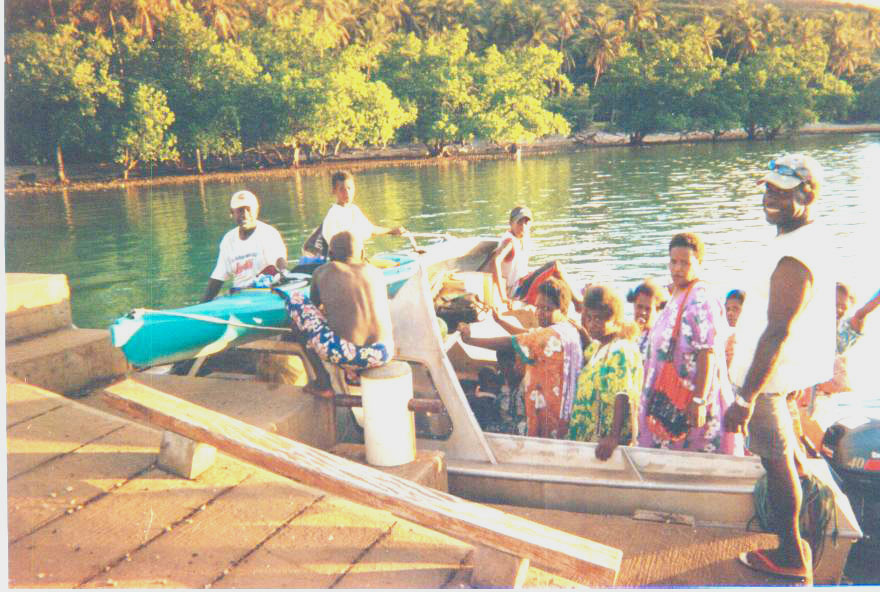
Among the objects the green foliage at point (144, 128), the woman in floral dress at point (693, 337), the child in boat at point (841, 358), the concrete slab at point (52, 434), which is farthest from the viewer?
the green foliage at point (144, 128)

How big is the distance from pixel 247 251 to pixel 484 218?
20061 mm

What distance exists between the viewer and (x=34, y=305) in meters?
6.01

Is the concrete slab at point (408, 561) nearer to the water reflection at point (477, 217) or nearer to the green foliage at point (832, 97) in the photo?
the water reflection at point (477, 217)

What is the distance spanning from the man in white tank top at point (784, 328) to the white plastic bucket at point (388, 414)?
5.92ft

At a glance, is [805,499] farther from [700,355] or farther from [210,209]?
[210,209]

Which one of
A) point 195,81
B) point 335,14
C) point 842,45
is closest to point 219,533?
point 195,81

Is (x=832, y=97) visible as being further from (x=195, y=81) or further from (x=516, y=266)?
(x=516, y=266)

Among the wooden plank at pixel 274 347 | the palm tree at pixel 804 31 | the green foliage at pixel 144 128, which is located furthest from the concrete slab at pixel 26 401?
the palm tree at pixel 804 31

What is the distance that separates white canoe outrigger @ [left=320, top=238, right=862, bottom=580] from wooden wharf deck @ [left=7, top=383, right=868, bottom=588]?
0.14 m

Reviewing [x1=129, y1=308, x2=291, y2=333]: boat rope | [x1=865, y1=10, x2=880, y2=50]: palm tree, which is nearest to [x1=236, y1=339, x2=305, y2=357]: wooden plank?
[x1=129, y1=308, x2=291, y2=333]: boat rope

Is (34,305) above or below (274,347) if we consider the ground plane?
above

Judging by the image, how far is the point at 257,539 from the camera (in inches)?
142

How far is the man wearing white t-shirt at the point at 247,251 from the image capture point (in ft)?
22.8

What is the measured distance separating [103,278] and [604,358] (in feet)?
58.5
